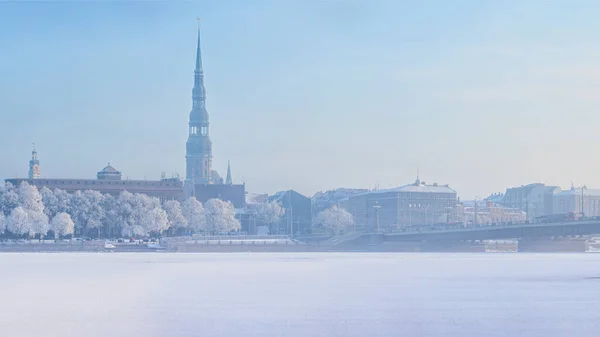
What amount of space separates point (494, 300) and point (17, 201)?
103550 millimetres

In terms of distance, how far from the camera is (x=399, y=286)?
51.8m

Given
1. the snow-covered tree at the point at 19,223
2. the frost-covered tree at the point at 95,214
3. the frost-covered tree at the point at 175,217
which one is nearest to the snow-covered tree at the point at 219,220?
the frost-covered tree at the point at 175,217

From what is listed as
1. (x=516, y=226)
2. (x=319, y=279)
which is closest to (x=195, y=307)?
(x=319, y=279)

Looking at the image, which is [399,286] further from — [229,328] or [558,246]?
[558,246]

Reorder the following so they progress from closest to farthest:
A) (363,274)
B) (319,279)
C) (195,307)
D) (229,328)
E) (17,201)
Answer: (229,328) < (195,307) < (319,279) < (363,274) < (17,201)

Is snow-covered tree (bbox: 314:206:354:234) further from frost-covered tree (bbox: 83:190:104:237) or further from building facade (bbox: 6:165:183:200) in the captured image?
frost-covered tree (bbox: 83:190:104:237)

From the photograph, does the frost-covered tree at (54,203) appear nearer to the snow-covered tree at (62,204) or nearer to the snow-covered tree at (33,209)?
the snow-covered tree at (62,204)

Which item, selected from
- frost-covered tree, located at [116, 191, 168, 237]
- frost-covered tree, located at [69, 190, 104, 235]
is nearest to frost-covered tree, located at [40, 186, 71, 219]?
frost-covered tree, located at [69, 190, 104, 235]

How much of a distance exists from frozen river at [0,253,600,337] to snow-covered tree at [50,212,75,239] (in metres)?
69.7

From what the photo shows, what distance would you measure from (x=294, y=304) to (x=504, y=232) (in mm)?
85572

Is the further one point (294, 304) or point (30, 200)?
point (30, 200)

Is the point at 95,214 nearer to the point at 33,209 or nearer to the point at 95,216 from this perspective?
the point at 95,216

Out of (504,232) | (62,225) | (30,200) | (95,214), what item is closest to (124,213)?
(95,214)

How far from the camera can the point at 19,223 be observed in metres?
128
